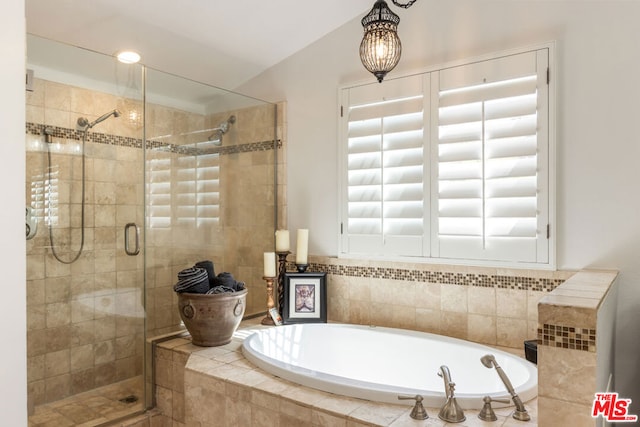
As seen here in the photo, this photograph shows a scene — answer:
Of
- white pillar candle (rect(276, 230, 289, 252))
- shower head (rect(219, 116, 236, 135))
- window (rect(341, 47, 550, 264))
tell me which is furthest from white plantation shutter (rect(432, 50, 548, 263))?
shower head (rect(219, 116, 236, 135))

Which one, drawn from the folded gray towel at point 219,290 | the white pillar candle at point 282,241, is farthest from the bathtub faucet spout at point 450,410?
the white pillar candle at point 282,241

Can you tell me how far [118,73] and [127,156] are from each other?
0.49m

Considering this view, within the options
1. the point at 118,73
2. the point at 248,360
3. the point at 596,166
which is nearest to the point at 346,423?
the point at 248,360

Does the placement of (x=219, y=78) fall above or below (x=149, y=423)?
above

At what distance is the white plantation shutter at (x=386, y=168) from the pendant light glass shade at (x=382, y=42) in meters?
0.59

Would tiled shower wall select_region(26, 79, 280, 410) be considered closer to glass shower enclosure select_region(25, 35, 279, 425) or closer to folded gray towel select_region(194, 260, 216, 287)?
glass shower enclosure select_region(25, 35, 279, 425)

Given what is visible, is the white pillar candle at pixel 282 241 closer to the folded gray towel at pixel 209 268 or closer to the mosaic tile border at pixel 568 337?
the folded gray towel at pixel 209 268

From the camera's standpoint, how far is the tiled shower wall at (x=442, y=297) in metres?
2.44

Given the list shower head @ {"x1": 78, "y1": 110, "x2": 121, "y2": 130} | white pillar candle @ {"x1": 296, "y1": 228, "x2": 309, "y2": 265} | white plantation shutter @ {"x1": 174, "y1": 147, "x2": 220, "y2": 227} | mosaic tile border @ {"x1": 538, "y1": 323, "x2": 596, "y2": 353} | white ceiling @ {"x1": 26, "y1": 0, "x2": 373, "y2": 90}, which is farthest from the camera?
white pillar candle @ {"x1": 296, "y1": 228, "x2": 309, "y2": 265}

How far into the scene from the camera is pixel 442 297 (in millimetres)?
2701

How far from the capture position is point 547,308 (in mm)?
1301

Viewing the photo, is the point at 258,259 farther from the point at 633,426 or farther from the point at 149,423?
the point at 633,426

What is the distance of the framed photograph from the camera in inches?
119

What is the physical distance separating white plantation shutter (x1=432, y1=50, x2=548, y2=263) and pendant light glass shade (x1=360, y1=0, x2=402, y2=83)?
1.89 feet
